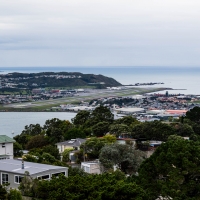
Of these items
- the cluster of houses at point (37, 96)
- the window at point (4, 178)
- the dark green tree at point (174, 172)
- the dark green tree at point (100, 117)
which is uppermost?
the dark green tree at point (174, 172)

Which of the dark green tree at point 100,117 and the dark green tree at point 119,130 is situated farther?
the dark green tree at point 100,117

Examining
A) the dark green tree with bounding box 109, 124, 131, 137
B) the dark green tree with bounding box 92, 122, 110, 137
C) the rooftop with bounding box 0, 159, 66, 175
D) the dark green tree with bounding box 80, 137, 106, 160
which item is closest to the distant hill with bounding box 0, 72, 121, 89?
the dark green tree with bounding box 92, 122, 110, 137

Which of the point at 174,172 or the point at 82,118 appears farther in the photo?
the point at 82,118

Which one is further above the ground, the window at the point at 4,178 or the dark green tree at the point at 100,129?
the window at the point at 4,178

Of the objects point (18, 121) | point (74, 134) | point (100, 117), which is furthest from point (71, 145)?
point (18, 121)

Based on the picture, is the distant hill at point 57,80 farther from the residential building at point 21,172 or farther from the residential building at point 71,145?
the residential building at point 21,172

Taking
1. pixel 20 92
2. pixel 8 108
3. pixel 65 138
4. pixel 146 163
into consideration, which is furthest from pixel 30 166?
pixel 20 92

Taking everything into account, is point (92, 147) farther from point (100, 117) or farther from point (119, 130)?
point (100, 117)

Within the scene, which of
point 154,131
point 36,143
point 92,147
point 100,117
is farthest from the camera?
point 100,117

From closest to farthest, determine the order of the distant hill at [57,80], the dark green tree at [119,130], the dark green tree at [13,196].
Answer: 1. the dark green tree at [13,196]
2. the dark green tree at [119,130]
3. the distant hill at [57,80]

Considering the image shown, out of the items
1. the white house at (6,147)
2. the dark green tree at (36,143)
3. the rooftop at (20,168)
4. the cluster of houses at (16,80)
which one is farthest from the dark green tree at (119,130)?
the cluster of houses at (16,80)

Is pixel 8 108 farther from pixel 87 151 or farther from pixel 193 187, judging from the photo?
pixel 193 187
